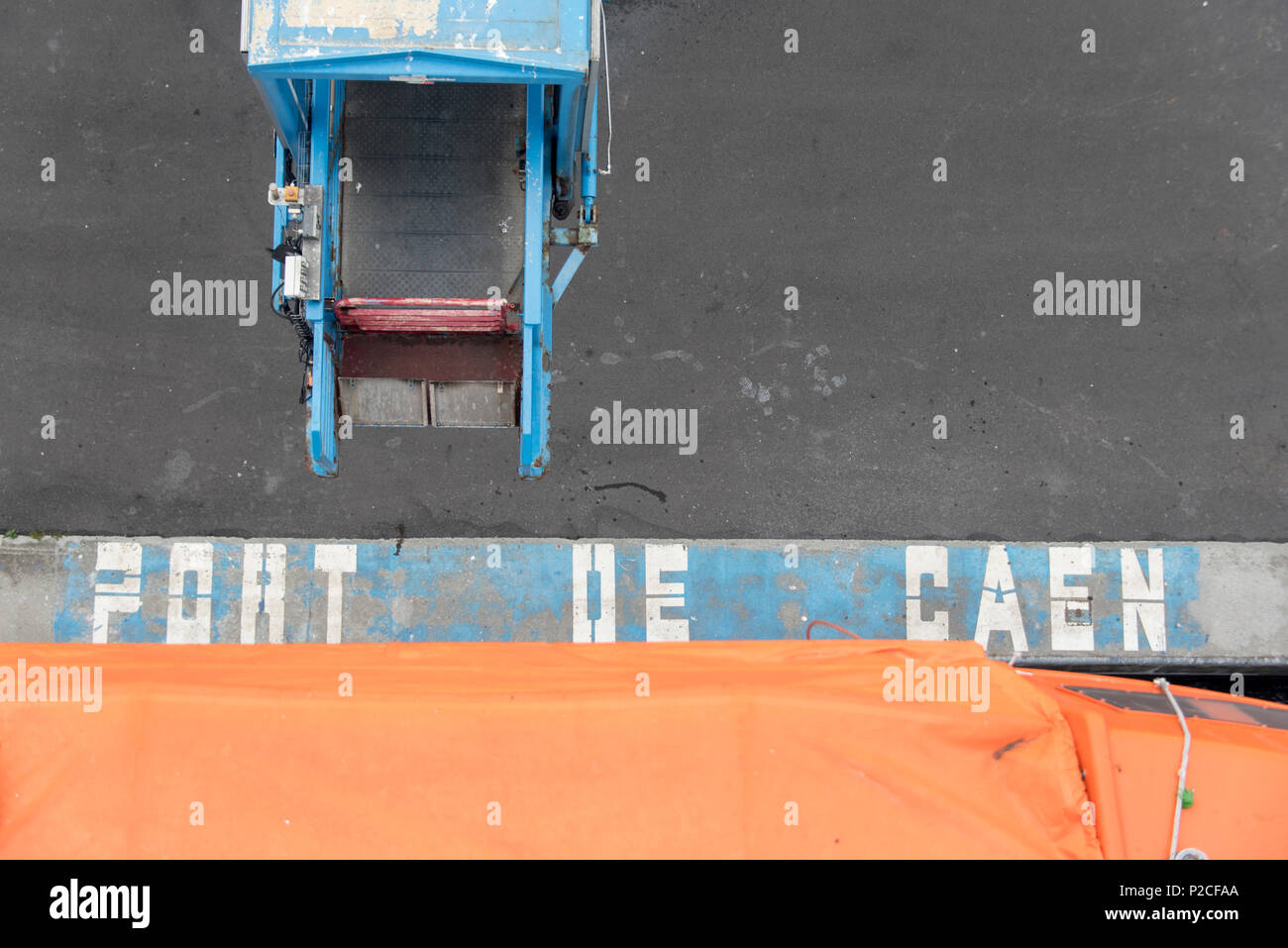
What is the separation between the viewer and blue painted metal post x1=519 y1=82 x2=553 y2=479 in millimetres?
5578

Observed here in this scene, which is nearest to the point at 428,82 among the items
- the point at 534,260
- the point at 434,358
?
the point at 534,260

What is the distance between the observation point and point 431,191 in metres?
5.94

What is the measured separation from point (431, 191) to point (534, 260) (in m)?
1.00

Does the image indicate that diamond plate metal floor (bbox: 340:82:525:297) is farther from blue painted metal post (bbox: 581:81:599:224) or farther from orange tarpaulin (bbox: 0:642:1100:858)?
orange tarpaulin (bbox: 0:642:1100:858)

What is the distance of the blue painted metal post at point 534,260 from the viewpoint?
18.3ft

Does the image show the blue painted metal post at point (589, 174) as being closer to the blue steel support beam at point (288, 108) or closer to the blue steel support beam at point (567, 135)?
the blue steel support beam at point (567, 135)

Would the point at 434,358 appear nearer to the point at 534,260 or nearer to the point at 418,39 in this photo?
the point at 534,260

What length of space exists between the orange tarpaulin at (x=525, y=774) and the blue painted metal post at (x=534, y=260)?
2.34m

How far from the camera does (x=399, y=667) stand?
4215 millimetres

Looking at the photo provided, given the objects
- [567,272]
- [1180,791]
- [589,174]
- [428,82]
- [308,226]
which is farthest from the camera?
[567,272]

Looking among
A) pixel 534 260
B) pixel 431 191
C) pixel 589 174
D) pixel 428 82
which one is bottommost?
pixel 534 260

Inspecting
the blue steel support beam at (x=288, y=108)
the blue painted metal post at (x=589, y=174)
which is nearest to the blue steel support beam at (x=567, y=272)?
the blue painted metal post at (x=589, y=174)

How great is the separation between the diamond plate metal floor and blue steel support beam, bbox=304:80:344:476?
136mm
